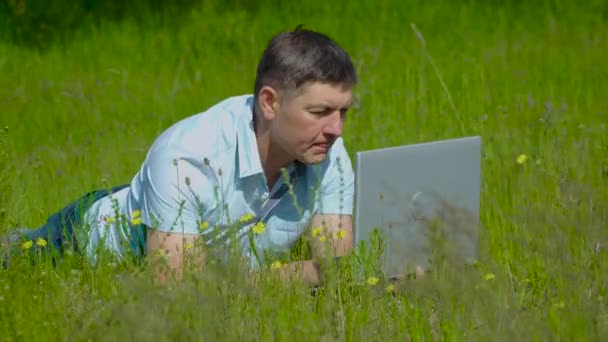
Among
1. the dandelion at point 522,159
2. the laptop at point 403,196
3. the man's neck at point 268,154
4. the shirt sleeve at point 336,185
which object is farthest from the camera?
the dandelion at point 522,159

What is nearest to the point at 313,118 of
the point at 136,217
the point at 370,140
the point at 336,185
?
the point at 336,185

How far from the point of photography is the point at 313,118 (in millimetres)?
3826

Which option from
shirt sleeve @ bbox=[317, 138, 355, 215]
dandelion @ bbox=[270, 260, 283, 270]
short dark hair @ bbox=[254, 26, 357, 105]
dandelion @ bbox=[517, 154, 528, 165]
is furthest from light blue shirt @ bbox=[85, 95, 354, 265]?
dandelion @ bbox=[517, 154, 528, 165]

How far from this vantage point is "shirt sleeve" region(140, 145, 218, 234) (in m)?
3.87

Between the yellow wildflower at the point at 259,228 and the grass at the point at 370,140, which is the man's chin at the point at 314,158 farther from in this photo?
the grass at the point at 370,140

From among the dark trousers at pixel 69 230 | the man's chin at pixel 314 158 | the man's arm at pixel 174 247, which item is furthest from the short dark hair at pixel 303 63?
the dark trousers at pixel 69 230

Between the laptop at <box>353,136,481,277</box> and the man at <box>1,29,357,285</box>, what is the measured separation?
126 millimetres

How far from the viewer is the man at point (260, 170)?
3.84m

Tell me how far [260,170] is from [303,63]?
409mm

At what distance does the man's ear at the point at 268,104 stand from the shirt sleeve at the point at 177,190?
258 millimetres

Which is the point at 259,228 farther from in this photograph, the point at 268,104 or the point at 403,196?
the point at 403,196

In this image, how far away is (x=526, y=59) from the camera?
7477mm

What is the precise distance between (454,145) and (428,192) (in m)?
0.18

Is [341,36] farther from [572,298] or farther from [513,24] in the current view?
[572,298]
